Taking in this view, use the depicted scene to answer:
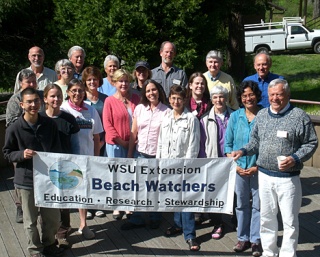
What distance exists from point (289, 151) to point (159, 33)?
5796 millimetres

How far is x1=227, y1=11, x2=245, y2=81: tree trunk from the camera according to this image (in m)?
14.9

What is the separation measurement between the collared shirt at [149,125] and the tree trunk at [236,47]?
8.92 meters

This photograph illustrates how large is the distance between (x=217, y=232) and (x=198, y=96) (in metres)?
1.62

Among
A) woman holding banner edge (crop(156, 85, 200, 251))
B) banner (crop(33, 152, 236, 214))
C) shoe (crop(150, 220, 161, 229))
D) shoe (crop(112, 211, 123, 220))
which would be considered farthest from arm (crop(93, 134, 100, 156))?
shoe (crop(150, 220, 161, 229))

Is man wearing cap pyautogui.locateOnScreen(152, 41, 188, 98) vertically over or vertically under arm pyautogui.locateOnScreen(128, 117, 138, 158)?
over

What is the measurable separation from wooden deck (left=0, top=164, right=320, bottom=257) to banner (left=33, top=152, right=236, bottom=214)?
1.83ft

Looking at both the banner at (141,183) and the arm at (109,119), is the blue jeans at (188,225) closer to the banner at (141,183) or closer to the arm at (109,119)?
the banner at (141,183)

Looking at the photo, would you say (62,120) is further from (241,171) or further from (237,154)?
(241,171)

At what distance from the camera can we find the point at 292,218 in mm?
5367

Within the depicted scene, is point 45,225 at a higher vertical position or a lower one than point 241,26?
lower

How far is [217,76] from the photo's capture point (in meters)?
7.11

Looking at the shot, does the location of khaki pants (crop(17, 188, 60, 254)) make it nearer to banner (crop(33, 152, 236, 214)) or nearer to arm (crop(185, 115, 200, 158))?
banner (crop(33, 152, 236, 214))

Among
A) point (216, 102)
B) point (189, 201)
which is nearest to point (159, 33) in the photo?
point (216, 102)

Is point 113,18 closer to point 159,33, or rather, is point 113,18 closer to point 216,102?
point 159,33
